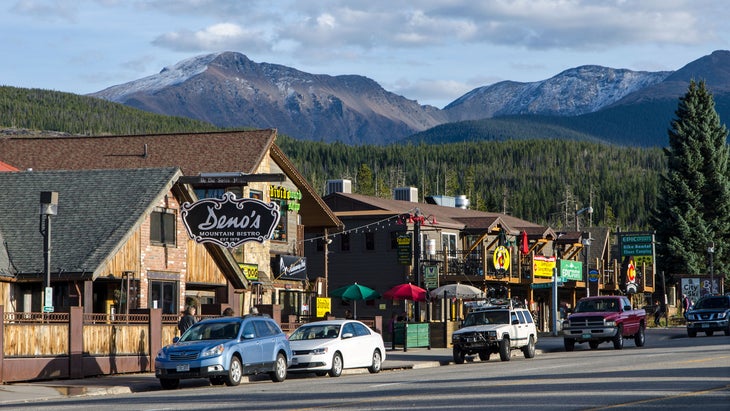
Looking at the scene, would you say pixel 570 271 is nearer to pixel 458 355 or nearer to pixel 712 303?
pixel 712 303

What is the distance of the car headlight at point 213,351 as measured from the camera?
87.5ft

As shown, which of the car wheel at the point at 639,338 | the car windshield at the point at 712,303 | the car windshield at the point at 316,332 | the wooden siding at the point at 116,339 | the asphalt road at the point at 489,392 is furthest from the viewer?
the car windshield at the point at 712,303

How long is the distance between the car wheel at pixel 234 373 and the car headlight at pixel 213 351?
51cm

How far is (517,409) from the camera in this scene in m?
18.6

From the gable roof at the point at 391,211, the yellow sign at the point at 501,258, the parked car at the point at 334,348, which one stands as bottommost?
the parked car at the point at 334,348

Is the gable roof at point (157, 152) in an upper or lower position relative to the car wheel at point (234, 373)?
upper

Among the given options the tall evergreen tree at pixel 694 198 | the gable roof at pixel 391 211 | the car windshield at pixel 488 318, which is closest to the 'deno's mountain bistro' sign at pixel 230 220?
the car windshield at pixel 488 318

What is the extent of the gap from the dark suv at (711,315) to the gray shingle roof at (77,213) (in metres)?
25.4

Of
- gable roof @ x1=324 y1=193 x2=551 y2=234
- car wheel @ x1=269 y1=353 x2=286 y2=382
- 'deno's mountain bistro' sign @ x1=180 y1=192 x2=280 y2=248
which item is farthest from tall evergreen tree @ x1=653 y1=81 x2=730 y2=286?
car wheel @ x1=269 y1=353 x2=286 y2=382

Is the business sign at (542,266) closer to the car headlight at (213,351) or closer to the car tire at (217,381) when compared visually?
the car tire at (217,381)

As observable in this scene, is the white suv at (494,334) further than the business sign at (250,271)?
No

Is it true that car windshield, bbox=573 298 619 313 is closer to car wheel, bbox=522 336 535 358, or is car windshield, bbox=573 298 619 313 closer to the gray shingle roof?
car wheel, bbox=522 336 535 358

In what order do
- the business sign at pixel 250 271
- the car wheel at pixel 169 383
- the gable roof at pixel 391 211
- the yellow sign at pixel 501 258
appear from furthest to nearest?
the gable roof at pixel 391 211
the yellow sign at pixel 501 258
the business sign at pixel 250 271
the car wheel at pixel 169 383

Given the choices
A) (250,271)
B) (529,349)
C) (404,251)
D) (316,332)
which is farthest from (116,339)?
(404,251)
